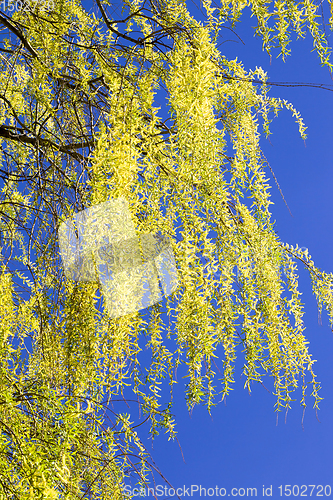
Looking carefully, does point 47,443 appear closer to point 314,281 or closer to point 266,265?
point 266,265

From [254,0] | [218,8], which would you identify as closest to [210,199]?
[254,0]

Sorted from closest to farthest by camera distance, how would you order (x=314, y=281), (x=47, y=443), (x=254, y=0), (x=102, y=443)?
(x=47, y=443) < (x=254, y=0) < (x=102, y=443) < (x=314, y=281)

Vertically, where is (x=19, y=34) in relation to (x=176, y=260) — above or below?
above

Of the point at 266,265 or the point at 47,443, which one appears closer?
the point at 47,443

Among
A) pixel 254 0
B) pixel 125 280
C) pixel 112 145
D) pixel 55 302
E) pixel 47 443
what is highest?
pixel 254 0

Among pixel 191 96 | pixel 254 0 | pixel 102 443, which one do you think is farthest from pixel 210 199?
pixel 102 443

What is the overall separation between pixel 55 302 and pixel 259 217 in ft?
2.14

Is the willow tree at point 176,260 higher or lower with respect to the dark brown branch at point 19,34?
lower

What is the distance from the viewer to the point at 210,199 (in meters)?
1.13

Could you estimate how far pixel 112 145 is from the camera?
3.60ft

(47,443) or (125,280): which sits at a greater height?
(125,280)

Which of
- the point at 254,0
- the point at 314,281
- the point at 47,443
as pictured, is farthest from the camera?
the point at 314,281

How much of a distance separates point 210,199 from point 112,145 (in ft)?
0.88

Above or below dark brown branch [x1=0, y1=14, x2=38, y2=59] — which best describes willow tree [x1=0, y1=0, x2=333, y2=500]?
below
